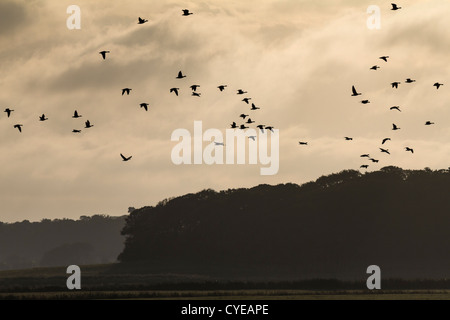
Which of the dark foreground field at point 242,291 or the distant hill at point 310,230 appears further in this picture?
the distant hill at point 310,230

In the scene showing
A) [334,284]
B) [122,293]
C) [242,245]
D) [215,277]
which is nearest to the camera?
[122,293]

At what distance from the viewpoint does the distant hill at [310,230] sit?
166 m

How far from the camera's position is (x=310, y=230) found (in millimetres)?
173625

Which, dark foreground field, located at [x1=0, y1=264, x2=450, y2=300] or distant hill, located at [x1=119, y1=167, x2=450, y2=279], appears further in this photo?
distant hill, located at [x1=119, y1=167, x2=450, y2=279]

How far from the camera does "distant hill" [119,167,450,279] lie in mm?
166500

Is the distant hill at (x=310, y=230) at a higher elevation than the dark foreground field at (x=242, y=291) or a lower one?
higher

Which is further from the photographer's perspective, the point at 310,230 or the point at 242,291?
the point at 310,230

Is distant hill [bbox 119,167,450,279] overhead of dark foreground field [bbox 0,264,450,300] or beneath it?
overhead

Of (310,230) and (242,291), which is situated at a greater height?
(310,230)
